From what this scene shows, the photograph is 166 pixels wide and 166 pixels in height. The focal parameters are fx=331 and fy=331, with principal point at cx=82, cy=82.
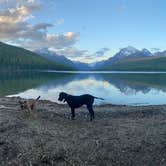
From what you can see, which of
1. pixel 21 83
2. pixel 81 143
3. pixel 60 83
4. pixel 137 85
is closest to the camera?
pixel 81 143

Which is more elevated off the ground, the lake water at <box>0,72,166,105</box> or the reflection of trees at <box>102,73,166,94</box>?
the reflection of trees at <box>102,73,166,94</box>

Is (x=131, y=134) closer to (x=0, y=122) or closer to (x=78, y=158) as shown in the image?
(x=78, y=158)

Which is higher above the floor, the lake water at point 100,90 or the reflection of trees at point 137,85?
the reflection of trees at point 137,85

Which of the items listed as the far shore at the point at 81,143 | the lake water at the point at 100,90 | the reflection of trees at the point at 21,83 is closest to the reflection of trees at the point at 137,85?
the lake water at the point at 100,90

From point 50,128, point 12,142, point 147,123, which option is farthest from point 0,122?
point 147,123

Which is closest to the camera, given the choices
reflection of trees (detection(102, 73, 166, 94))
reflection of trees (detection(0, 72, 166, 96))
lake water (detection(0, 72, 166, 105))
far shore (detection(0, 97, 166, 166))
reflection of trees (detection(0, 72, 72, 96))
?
far shore (detection(0, 97, 166, 166))

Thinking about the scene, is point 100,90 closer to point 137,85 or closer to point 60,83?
point 137,85

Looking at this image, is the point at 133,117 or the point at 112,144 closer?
the point at 112,144

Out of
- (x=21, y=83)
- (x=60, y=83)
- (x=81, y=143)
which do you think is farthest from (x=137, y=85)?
(x=81, y=143)

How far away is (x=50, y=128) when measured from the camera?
617 inches

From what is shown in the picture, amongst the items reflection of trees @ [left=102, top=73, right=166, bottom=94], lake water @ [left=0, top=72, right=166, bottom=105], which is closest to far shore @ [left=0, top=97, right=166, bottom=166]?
lake water @ [left=0, top=72, right=166, bottom=105]

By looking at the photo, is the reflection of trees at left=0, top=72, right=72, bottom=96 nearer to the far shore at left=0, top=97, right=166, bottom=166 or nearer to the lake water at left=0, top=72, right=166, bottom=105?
the lake water at left=0, top=72, right=166, bottom=105

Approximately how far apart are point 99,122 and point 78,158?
749 cm

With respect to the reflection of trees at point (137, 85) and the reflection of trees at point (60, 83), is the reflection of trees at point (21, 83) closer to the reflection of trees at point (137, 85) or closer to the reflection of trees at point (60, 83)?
the reflection of trees at point (60, 83)
